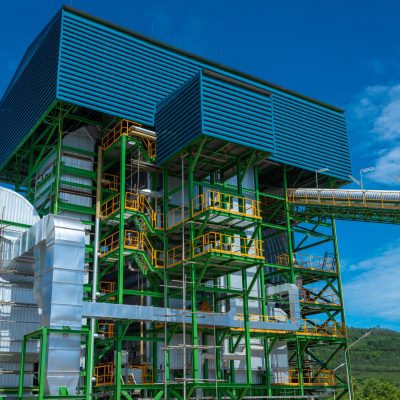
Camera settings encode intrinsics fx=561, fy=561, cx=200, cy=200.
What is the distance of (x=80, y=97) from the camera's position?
Result: 3647 cm

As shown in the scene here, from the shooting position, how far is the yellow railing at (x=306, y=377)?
42.3 meters

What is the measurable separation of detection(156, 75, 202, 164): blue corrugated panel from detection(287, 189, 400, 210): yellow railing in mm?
13845

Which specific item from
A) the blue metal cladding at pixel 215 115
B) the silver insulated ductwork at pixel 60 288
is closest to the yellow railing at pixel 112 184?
the blue metal cladding at pixel 215 115

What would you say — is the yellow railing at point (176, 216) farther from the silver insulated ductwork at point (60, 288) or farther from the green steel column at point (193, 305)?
the silver insulated ductwork at point (60, 288)

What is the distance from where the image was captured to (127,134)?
125 ft

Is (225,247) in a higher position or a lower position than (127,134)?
lower

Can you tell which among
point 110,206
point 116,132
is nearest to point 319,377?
point 110,206

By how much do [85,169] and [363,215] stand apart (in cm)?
2186

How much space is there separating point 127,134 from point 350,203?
59.8ft

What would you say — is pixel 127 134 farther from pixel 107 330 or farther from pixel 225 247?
pixel 107 330

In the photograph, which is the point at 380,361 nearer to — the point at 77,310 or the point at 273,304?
the point at 273,304

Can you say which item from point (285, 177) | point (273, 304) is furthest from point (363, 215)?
point (273, 304)

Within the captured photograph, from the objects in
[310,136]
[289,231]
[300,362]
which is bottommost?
[300,362]

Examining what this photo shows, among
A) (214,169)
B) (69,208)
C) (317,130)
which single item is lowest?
(69,208)
